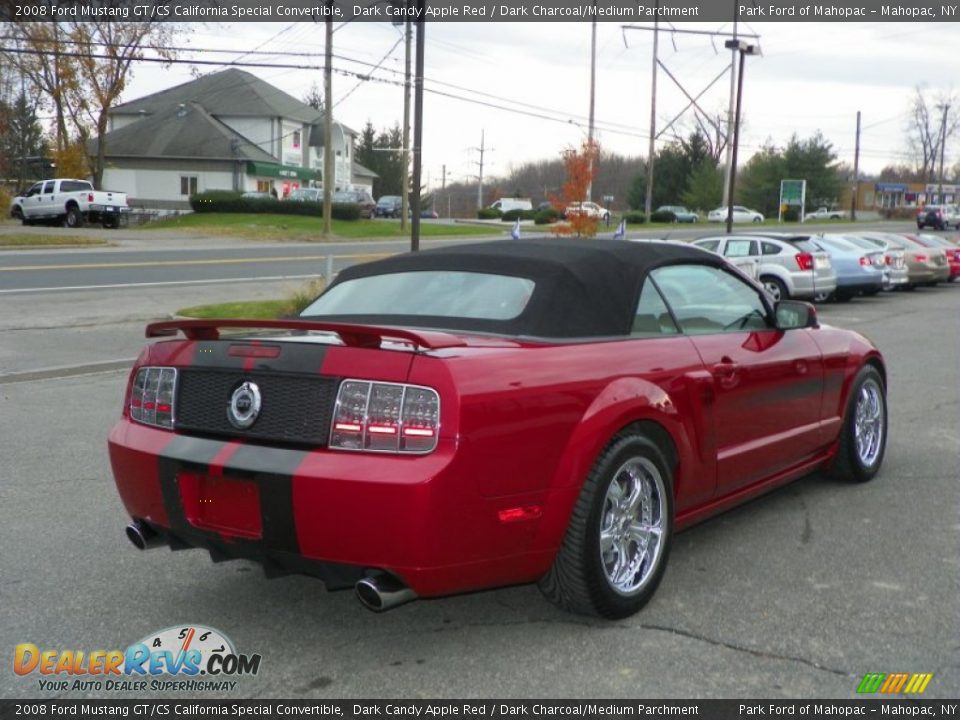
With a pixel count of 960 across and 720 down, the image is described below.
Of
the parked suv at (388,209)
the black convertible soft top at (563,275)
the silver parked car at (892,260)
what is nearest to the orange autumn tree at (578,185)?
the silver parked car at (892,260)

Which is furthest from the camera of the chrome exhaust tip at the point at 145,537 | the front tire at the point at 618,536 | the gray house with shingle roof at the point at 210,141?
the gray house with shingle roof at the point at 210,141

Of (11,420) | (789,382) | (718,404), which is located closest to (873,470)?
(789,382)

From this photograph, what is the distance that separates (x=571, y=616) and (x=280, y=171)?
221ft

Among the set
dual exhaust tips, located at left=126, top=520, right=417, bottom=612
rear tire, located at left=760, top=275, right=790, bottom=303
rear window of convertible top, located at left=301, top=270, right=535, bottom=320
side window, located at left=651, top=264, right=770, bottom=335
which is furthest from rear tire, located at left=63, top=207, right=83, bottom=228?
dual exhaust tips, located at left=126, top=520, right=417, bottom=612

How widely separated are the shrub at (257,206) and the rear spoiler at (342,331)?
47934mm

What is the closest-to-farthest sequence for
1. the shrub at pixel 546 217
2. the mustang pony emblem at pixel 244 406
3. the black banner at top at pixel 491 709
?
1. the black banner at top at pixel 491 709
2. the mustang pony emblem at pixel 244 406
3. the shrub at pixel 546 217

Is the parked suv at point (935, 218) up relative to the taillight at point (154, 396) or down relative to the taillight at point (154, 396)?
up

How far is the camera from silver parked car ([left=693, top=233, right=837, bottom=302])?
19.7 meters

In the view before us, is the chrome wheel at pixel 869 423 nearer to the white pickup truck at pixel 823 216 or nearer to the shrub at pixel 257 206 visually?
the shrub at pixel 257 206

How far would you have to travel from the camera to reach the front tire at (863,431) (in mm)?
6125

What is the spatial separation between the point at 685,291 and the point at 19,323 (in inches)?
525

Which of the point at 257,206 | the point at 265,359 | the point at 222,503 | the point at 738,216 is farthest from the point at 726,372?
the point at 738,216

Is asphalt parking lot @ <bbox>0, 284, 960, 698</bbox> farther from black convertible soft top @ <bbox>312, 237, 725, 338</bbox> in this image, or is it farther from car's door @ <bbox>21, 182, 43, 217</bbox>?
car's door @ <bbox>21, 182, 43, 217</bbox>

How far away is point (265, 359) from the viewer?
12.2 ft
